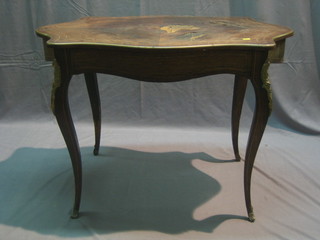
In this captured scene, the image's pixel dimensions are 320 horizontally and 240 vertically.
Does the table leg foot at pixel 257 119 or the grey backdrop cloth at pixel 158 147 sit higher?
the table leg foot at pixel 257 119

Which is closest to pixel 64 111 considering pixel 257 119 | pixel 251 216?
pixel 257 119

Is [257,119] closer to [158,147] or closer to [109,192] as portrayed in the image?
[109,192]

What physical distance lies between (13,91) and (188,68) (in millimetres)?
1356

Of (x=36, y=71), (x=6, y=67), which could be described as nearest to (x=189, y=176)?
(x=36, y=71)

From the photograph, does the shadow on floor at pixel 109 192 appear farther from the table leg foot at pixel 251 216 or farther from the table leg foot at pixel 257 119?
the table leg foot at pixel 257 119

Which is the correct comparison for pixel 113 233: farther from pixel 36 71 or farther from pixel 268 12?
pixel 268 12

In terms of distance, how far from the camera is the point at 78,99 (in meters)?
2.03

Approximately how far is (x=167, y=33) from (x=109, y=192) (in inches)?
25.6

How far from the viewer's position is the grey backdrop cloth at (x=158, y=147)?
4.02 feet

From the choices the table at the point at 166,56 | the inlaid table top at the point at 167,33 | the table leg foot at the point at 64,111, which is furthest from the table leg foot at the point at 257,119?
the table leg foot at the point at 64,111

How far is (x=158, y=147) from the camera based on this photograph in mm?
1771

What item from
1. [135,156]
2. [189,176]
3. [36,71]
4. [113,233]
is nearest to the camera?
[113,233]

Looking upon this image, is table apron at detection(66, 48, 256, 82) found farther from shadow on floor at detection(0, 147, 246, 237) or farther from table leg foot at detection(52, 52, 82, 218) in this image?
shadow on floor at detection(0, 147, 246, 237)

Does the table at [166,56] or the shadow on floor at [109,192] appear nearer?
the table at [166,56]
